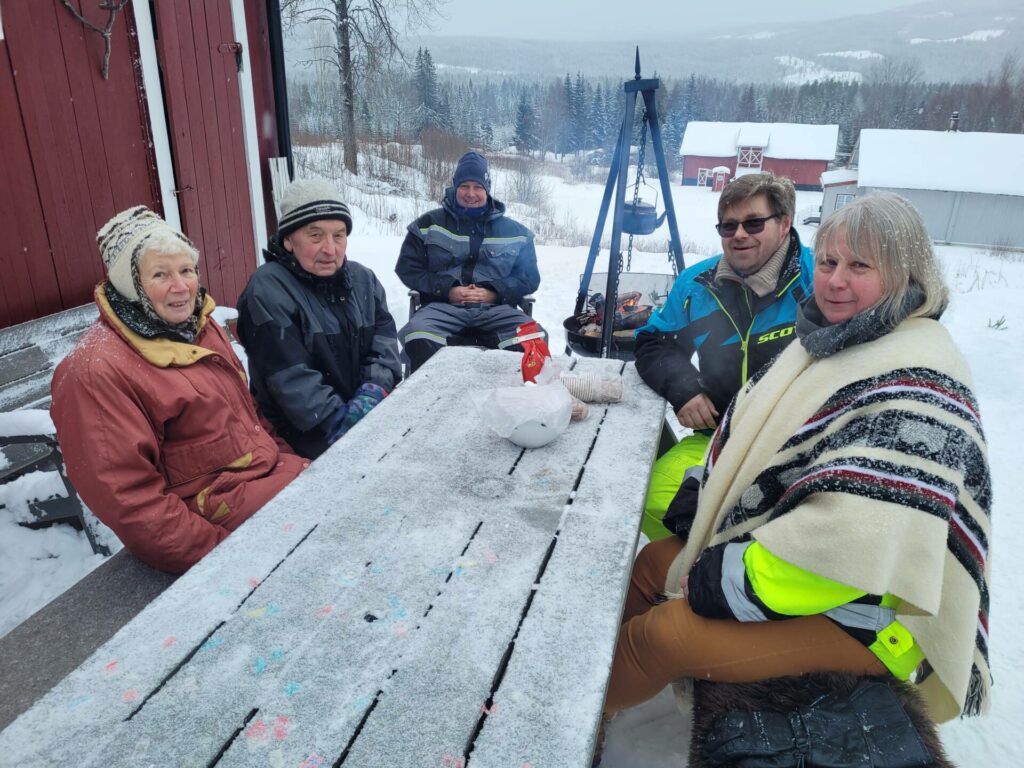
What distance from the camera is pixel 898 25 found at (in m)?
170

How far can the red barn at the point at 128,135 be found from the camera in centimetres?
320

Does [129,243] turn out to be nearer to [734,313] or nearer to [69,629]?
[69,629]

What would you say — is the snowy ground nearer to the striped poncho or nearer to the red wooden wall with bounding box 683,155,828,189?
the striped poncho

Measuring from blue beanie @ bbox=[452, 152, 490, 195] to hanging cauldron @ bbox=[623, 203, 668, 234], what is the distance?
1483 millimetres

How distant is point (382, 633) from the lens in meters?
1.18

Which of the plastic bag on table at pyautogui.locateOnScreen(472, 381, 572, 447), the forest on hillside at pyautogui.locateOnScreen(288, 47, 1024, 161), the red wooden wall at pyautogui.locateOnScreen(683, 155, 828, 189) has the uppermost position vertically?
the forest on hillside at pyautogui.locateOnScreen(288, 47, 1024, 161)

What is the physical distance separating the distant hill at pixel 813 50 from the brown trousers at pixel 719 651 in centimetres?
5264

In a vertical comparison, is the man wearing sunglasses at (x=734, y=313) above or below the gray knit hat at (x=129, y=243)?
below

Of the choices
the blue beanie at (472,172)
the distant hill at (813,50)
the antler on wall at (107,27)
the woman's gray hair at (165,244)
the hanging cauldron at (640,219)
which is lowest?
the hanging cauldron at (640,219)

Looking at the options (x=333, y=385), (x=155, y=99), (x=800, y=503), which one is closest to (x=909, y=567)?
(x=800, y=503)

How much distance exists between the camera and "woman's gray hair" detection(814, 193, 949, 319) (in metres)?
1.43

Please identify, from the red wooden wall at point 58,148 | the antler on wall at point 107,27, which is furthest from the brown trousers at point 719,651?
the antler on wall at point 107,27

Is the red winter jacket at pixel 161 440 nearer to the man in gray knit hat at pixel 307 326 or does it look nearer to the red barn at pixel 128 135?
the man in gray knit hat at pixel 307 326

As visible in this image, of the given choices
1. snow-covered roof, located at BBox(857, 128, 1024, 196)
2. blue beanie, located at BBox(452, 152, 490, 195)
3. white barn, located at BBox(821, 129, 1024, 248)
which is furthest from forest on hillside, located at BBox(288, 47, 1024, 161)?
blue beanie, located at BBox(452, 152, 490, 195)
